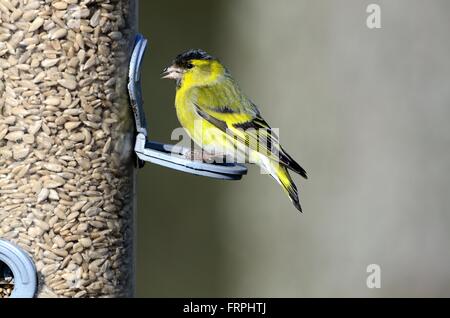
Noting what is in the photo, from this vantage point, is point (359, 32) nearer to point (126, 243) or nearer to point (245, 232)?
point (245, 232)

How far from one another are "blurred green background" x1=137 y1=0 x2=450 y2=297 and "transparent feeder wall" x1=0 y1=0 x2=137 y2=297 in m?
4.01

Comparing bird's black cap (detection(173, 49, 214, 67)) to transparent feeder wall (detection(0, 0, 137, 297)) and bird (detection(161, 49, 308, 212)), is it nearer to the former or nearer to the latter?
bird (detection(161, 49, 308, 212))

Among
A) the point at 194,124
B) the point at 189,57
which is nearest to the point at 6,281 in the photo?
the point at 194,124

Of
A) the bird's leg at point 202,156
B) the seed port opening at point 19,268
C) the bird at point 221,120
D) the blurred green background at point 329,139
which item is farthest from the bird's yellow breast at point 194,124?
the blurred green background at point 329,139

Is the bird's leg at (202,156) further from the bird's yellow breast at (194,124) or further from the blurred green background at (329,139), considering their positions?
the blurred green background at (329,139)

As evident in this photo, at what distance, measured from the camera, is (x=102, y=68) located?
148 inches

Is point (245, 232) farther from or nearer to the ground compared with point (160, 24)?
nearer to the ground

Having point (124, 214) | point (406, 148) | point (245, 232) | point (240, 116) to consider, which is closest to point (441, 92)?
point (406, 148)

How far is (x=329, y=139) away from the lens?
792 centimetres

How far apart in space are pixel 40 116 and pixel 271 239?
16.0 ft

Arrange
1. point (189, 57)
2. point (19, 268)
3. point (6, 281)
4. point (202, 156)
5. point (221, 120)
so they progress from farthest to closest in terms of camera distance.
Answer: point (189, 57) < point (221, 120) < point (202, 156) < point (6, 281) < point (19, 268)

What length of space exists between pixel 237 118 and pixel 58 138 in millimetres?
1310

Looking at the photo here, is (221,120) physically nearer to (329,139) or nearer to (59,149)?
(59,149)

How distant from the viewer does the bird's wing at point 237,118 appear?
461 cm
